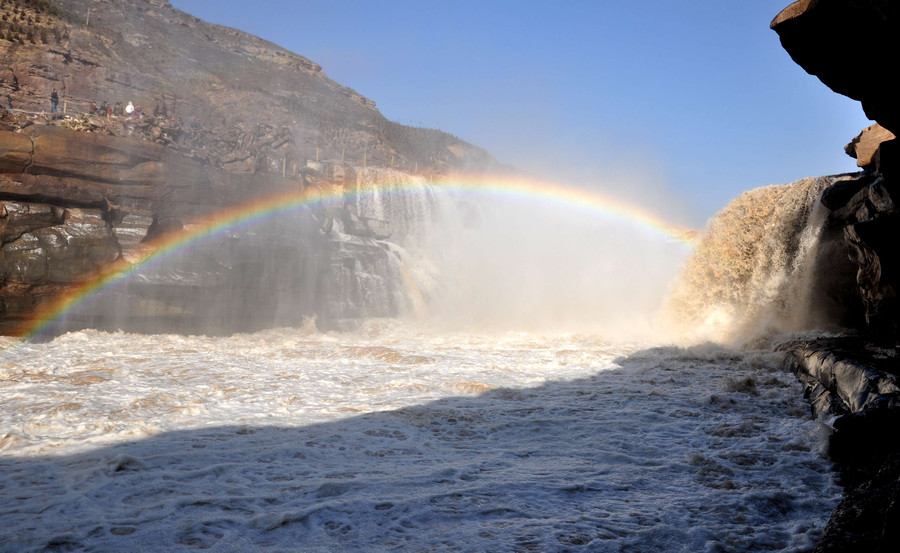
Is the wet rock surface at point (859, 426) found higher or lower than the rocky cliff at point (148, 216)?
lower

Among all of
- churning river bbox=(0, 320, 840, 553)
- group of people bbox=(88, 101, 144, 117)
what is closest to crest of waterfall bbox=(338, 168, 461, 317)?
churning river bbox=(0, 320, 840, 553)

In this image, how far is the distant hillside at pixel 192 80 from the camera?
28219mm

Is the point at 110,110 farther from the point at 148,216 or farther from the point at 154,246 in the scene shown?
the point at 154,246

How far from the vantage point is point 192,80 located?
41.3 metres

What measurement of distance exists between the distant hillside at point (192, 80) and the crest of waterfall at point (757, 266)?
70.3ft

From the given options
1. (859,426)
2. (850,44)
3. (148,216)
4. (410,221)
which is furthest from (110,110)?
(859,426)

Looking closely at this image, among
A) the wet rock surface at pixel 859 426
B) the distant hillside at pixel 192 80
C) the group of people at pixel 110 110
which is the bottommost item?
the wet rock surface at pixel 859 426

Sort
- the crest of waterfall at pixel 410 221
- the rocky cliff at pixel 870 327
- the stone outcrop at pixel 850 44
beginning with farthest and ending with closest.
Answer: the crest of waterfall at pixel 410 221, the stone outcrop at pixel 850 44, the rocky cliff at pixel 870 327

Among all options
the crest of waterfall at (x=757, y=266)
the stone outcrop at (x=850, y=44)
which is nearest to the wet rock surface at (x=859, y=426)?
the stone outcrop at (x=850, y=44)

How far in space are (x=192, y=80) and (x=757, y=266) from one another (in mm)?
42026

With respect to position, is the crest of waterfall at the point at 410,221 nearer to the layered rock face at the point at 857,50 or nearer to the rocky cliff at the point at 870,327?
the rocky cliff at the point at 870,327

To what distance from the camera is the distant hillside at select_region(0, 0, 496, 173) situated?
28.2 meters

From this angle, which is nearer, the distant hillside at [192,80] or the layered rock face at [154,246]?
the layered rock face at [154,246]

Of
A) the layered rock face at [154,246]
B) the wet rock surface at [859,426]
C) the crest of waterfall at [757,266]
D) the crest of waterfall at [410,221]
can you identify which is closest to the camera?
the wet rock surface at [859,426]
